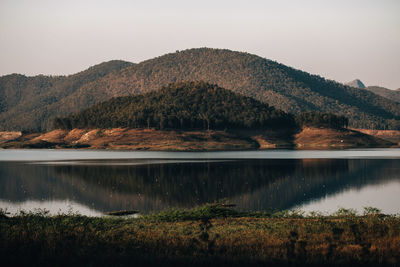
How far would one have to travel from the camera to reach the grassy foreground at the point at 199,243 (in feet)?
59.4

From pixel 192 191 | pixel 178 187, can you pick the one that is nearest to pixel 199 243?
pixel 192 191

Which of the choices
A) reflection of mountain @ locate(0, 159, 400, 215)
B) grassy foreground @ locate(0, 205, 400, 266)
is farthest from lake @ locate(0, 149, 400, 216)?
grassy foreground @ locate(0, 205, 400, 266)

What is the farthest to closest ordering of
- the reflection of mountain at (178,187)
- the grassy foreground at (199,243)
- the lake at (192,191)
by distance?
the reflection of mountain at (178,187)
the lake at (192,191)
the grassy foreground at (199,243)

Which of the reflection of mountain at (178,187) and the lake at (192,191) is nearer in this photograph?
the lake at (192,191)

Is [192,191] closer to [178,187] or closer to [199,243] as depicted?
[178,187]

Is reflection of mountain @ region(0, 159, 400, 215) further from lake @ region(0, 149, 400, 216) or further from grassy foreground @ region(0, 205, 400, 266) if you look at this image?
grassy foreground @ region(0, 205, 400, 266)

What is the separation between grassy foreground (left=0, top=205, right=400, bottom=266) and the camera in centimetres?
1809

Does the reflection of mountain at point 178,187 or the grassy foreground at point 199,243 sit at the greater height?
the grassy foreground at point 199,243

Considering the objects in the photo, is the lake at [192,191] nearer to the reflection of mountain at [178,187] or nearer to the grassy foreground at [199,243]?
the reflection of mountain at [178,187]

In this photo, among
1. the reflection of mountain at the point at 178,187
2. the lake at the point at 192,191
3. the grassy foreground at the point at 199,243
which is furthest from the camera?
the reflection of mountain at the point at 178,187

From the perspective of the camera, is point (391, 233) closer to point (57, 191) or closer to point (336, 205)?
point (336, 205)

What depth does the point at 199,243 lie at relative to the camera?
21.2 metres

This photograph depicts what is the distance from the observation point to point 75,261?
58.4 ft

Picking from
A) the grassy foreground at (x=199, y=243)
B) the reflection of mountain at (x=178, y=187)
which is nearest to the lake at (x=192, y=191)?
the reflection of mountain at (x=178, y=187)
